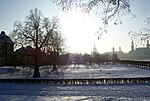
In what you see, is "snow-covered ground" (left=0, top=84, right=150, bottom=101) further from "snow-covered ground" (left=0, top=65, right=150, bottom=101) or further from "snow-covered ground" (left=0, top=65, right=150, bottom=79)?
"snow-covered ground" (left=0, top=65, right=150, bottom=79)

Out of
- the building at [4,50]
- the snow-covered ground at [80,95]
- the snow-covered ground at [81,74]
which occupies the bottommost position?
the snow-covered ground at [80,95]

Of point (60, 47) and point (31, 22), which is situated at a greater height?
point (31, 22)

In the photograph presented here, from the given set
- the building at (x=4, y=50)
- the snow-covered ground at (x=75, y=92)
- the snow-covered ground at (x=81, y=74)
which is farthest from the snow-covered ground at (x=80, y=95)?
the building at (x=4, y=50)

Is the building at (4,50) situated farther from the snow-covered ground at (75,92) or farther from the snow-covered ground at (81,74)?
the snow-covered ground at (75,92)

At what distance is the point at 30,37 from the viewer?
4631cm

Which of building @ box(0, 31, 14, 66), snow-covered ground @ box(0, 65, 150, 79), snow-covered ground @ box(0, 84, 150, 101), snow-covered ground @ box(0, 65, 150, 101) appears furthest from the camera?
building @ box(0, 31, 14, 66)

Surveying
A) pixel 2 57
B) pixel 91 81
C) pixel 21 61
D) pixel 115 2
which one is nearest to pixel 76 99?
pixel 115 2

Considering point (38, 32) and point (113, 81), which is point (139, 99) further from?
point (38, 32)

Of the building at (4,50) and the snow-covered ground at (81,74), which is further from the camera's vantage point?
the building at (4,50)

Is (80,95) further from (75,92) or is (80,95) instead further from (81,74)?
(81,74)

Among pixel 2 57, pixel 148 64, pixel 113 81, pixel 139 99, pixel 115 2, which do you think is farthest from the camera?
pixel 2 57

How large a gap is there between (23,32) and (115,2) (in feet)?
127

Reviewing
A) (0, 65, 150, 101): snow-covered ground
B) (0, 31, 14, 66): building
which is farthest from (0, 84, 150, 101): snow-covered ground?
(0, 31, 14, 66): building

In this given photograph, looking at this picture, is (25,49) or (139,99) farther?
(25,49)
